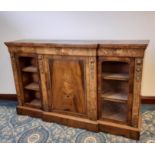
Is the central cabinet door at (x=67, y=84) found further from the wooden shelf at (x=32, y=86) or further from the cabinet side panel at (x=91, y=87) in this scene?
the wooden shelf at (x=32, y=86)

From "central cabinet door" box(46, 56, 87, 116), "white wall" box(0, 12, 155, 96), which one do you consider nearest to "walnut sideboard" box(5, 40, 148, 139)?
"central cabinet door" box(46, 56, 87, 116)

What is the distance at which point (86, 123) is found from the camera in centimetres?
210

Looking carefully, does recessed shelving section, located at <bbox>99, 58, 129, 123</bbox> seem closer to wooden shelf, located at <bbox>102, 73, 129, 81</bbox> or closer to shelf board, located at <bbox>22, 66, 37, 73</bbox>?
wooden shelf, located at <bbox>102, 73, 129, 81</bbox>

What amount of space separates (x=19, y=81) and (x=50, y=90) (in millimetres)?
489

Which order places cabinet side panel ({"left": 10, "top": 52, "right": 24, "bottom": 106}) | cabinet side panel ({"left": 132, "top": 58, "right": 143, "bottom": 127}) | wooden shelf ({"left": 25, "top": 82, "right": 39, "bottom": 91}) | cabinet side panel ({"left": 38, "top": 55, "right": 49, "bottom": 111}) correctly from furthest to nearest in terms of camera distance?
wooden shelf ({"left": 25, "top": 82, "right": 39, "bottom": 91})
cabinet side panel ({"left": 10, "top": 52, "right": 24, "bottom": 106})
cabinet side panel ({"left": 38, "top": 55, "right": 49, "bottom": 111})
cabinet side panel ({"left": 132, "top": 58, "right": 143, "bottom": 127})

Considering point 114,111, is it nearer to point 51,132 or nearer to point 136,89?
point 136,89

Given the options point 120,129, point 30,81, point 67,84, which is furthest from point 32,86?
point 120,129

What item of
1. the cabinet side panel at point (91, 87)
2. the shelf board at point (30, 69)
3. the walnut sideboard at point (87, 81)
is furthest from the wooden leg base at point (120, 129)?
the shelf board at point (30, 69)

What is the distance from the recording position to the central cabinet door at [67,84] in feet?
6.51

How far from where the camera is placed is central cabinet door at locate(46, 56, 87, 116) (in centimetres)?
198

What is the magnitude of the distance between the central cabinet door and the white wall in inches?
21.2

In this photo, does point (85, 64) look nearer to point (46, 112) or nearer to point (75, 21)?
point (75, 21)

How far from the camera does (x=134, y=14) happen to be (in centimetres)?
216
